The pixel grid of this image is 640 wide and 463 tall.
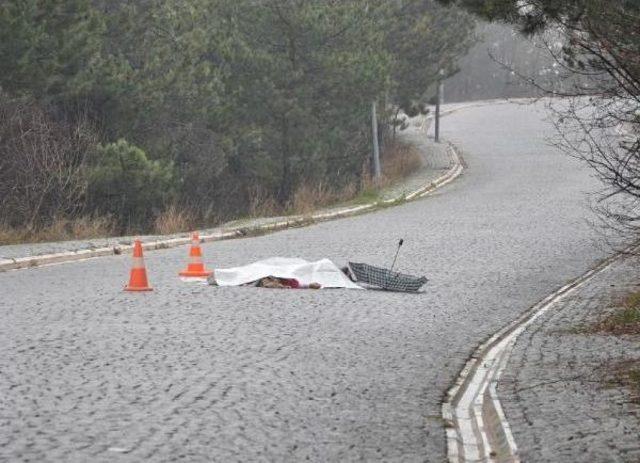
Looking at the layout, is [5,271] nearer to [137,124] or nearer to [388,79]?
[137,124]

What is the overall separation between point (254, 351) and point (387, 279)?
18.6ft

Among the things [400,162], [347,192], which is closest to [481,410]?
[347,192]

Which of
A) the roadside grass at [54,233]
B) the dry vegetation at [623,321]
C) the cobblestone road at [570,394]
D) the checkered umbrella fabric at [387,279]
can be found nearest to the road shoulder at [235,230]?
the roadside grass at [54,233]

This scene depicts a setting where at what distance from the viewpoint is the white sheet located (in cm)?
1628

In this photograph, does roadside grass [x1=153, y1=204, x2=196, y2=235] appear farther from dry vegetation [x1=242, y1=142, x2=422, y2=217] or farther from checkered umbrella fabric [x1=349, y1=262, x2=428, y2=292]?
checkered umbrella fabric [x1=349, y1=262, x2=428, y2=292]

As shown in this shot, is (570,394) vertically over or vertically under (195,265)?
under

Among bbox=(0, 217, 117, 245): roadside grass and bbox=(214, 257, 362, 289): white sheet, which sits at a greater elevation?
bbox=(0, 217, 117, 245): roadside grass

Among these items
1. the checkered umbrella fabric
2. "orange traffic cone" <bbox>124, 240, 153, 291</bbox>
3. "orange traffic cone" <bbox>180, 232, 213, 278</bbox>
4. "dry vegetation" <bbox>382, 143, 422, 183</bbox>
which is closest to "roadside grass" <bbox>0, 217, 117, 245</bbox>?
"orange traffic cone" <bbox>180, 232, 213, 278</bbox>

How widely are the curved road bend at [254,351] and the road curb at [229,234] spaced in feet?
2.01

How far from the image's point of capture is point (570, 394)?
29.8 feet

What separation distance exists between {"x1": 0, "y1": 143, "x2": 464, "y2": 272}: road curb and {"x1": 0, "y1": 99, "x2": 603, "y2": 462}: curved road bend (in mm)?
612

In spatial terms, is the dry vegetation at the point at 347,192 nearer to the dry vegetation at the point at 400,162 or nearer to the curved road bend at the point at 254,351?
the dry vegetation at the point at 400,162

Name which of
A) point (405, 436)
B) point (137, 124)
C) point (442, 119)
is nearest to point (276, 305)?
point (405, 436)

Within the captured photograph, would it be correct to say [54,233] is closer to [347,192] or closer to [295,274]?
[295,274]
